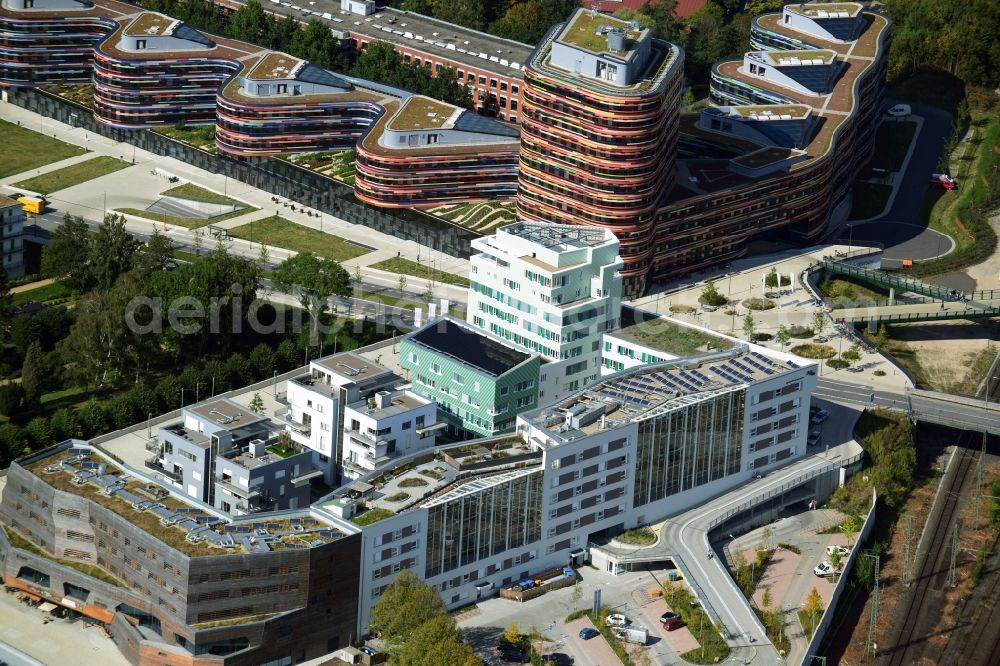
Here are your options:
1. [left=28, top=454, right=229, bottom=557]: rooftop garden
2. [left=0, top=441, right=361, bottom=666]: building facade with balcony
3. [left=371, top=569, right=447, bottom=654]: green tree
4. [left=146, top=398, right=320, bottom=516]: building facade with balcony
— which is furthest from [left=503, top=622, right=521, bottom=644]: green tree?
[left=28, top=454, right=229, bottom=557]: rooftop garden

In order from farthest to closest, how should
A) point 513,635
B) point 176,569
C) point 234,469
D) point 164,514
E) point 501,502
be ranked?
point 234,469 < point 501,502 < point 164,514 < point 513,635 < point 176,569

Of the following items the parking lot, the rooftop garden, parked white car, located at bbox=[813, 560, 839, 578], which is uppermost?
the rooftop garden

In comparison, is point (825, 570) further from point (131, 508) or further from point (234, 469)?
point (131, 508)

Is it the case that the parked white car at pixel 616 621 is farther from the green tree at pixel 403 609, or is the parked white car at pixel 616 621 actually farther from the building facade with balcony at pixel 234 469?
the building facade with balcony at pixel 234 469

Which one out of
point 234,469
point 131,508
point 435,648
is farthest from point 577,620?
point 131,508

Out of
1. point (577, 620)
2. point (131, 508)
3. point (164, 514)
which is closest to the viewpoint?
point (164, 514)

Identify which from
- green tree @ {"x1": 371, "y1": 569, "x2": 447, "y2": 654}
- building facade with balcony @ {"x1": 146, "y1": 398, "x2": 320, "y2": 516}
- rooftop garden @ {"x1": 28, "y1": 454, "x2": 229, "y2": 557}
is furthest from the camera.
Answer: building facade with balcony @ {"x1": 146, "y1": 398, "x2": 320, "y2": 516}

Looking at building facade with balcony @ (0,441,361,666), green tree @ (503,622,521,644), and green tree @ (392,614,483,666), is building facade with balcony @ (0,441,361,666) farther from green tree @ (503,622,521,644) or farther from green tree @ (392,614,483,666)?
green tree @ (503,622,521,644)
